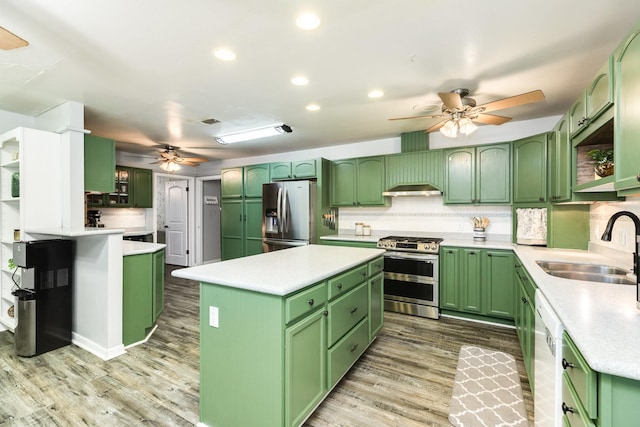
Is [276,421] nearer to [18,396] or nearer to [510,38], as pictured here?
[18,396]

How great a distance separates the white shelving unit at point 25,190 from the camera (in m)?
2.89

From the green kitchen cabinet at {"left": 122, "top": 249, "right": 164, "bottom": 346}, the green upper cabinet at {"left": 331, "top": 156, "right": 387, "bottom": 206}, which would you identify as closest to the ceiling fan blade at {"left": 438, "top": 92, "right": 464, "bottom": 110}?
the green upper cabinet at {"left": 331, "top": 156, "right": 387, "bottom": 206}

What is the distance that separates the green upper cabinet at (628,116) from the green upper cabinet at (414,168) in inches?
103

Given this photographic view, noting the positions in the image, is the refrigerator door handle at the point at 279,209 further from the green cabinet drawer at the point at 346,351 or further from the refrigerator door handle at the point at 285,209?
the green cabinet drawer at the point at 346,351

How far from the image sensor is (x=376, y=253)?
9.29ft

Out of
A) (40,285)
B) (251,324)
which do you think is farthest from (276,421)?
(40,285)

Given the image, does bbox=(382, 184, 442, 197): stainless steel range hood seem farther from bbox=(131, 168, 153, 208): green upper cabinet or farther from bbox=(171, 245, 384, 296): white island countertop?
bbox=(131, 168, 153, 208): green upper cabinet

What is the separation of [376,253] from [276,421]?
1.63m

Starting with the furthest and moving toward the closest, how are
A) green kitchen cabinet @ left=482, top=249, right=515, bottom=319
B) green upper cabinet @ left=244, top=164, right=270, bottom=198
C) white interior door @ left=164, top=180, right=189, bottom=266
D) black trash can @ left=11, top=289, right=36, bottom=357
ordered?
1. white interior door @ left=164, top=180, right=189, bottom=266
2. green upper cabinet @ left=244, top=164, right=270, bottom=198
3. green kitchen cabinet @ left=482, top=249, right=515, bottom=319
4. black trash can @ left=11, top=289, right=36, bottom=357

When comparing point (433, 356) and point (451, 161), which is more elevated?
point (451, 161)

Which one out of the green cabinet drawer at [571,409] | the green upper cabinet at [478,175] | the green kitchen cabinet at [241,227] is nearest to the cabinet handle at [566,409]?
the green cabinet drawer at [571,409]

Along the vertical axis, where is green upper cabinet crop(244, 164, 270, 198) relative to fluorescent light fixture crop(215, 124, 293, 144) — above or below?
below

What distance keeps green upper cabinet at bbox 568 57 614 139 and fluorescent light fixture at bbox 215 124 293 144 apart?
297 cm

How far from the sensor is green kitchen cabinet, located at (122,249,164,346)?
290cm
